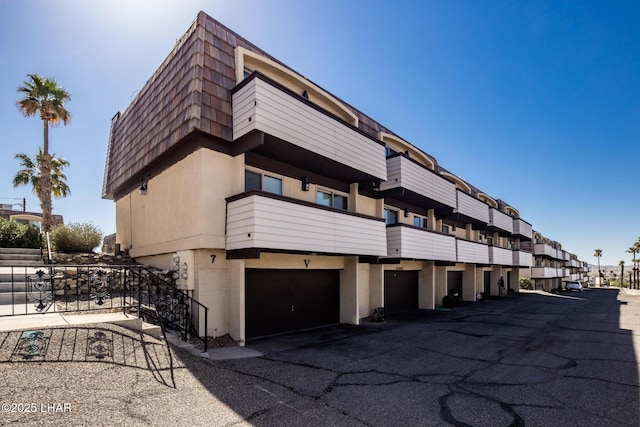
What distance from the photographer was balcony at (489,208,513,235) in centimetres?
2622

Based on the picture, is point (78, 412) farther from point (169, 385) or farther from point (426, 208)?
point (426, 208)

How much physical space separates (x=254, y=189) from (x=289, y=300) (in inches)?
174

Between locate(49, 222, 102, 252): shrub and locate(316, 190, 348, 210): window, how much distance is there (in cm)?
1067

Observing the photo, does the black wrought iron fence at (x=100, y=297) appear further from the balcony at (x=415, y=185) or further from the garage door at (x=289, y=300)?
the balcony at (x=415, y=185)

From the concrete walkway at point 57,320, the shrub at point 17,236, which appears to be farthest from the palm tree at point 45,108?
the concrete walkway at point 57,320

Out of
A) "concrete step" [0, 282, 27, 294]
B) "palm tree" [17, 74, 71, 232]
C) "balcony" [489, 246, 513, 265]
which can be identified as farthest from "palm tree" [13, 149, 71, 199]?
"balcony" [489, 246, 513, 265]

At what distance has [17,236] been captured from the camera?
1477 cm

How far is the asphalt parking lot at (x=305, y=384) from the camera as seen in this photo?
490 cm

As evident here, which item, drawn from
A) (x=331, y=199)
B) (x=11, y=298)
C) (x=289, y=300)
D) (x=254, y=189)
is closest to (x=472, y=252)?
(x=331, y=199)

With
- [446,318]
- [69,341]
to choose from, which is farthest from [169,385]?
[446,318]

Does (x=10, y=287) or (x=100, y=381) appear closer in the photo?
(x=100, y=381)

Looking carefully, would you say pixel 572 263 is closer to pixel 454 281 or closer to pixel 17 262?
pixel 454 281

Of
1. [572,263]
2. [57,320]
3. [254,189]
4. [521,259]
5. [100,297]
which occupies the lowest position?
[572,263]

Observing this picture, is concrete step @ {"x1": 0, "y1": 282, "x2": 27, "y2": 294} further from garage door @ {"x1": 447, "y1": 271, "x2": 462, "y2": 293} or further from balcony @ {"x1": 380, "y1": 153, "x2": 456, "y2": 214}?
garage door @ {"x1": 447, "y1": 271, "x2": 462, "y2": 293}
